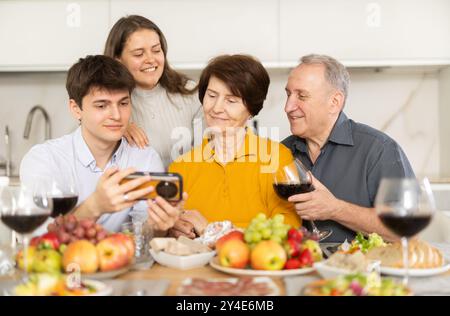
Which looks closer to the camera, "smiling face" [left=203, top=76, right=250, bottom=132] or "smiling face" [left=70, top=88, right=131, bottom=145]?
"smiling face" [left=70, top=88, right=131, bottom=145]

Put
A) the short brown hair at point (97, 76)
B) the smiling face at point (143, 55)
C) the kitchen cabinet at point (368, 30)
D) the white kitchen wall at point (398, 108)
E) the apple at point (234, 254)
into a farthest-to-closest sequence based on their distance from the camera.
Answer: the white kitchen wall at point (398, 108), the kitchen cabinet at point (368, 30), the smiling face at point (143, 55), the short brown hair at point (97, 76), the apple at point (234, 254)

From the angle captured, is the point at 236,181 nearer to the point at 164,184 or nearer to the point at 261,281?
the point at 164,184

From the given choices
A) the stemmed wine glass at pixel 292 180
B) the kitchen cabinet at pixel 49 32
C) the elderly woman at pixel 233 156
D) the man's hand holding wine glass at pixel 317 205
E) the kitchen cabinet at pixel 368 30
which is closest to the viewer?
the stemmed wine glass at pixel 292 180

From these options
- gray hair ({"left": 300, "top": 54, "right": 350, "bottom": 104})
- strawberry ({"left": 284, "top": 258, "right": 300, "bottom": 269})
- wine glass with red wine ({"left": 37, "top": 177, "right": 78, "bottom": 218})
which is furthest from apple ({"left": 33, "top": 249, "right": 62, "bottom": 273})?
gray hair ({"left": 300, "top": 54, "right": 350, "bottom": 104})

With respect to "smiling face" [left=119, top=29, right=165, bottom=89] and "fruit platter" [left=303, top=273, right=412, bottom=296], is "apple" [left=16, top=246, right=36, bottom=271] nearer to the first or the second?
"fruit platter" [left=303, top=273, right=412, bottom=296]

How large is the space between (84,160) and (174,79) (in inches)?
31.2

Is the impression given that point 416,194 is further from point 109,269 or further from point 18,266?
point 18,266

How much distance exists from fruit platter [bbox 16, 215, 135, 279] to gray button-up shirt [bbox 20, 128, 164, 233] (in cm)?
61

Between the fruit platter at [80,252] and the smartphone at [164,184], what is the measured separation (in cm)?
16

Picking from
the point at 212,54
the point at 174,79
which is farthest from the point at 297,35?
the point at 174,79

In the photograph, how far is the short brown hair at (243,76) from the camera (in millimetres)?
1996

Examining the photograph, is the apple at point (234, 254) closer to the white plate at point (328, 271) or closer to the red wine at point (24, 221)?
the white plate at point (328, 271)

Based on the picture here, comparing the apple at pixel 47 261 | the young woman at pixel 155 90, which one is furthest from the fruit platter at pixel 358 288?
the young woman at pixel 155 90

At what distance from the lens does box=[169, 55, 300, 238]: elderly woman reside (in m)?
2.00
